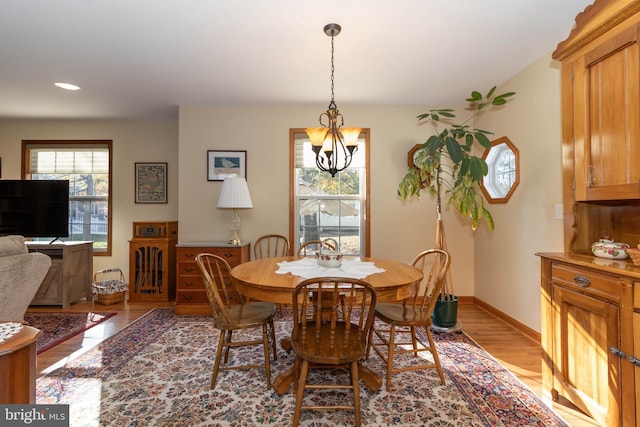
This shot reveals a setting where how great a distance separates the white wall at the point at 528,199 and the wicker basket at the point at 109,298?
460 cm

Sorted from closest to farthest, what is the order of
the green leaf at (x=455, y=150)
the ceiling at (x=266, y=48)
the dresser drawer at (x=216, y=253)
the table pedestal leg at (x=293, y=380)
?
the table pedestal leg at (x=293, y=380) < the ceiling at (x=266, y=48) < the green leaf at (x=455, y=150) < the dresser drawer at (x=216, y=253)

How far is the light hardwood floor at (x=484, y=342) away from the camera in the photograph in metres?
2.13

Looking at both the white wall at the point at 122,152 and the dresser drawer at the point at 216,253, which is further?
the white wall at the point at 122,152

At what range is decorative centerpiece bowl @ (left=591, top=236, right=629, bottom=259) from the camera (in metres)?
1.74

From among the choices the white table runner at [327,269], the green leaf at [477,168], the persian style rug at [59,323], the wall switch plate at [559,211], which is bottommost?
the persian style rug at [59,323]

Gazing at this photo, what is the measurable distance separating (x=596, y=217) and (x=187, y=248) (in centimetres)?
365

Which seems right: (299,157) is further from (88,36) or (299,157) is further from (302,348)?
(302,348)

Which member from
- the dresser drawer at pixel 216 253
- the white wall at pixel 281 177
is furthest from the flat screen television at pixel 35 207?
the dresser drawer at pixel 216 253

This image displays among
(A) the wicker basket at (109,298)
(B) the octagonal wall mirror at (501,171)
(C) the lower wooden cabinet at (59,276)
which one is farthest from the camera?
(A) the wicker basket at (109,298)

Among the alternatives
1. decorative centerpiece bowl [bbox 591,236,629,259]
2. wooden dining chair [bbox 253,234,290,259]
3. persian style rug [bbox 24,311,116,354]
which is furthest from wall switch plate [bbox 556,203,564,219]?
persian style rug [bbox 24,311,116,354]

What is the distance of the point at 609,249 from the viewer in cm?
176

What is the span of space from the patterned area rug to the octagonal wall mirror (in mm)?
1752

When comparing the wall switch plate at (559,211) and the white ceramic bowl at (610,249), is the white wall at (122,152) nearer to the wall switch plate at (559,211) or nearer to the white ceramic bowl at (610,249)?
the wall switch plate at (559,211)

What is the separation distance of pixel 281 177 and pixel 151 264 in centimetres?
206
